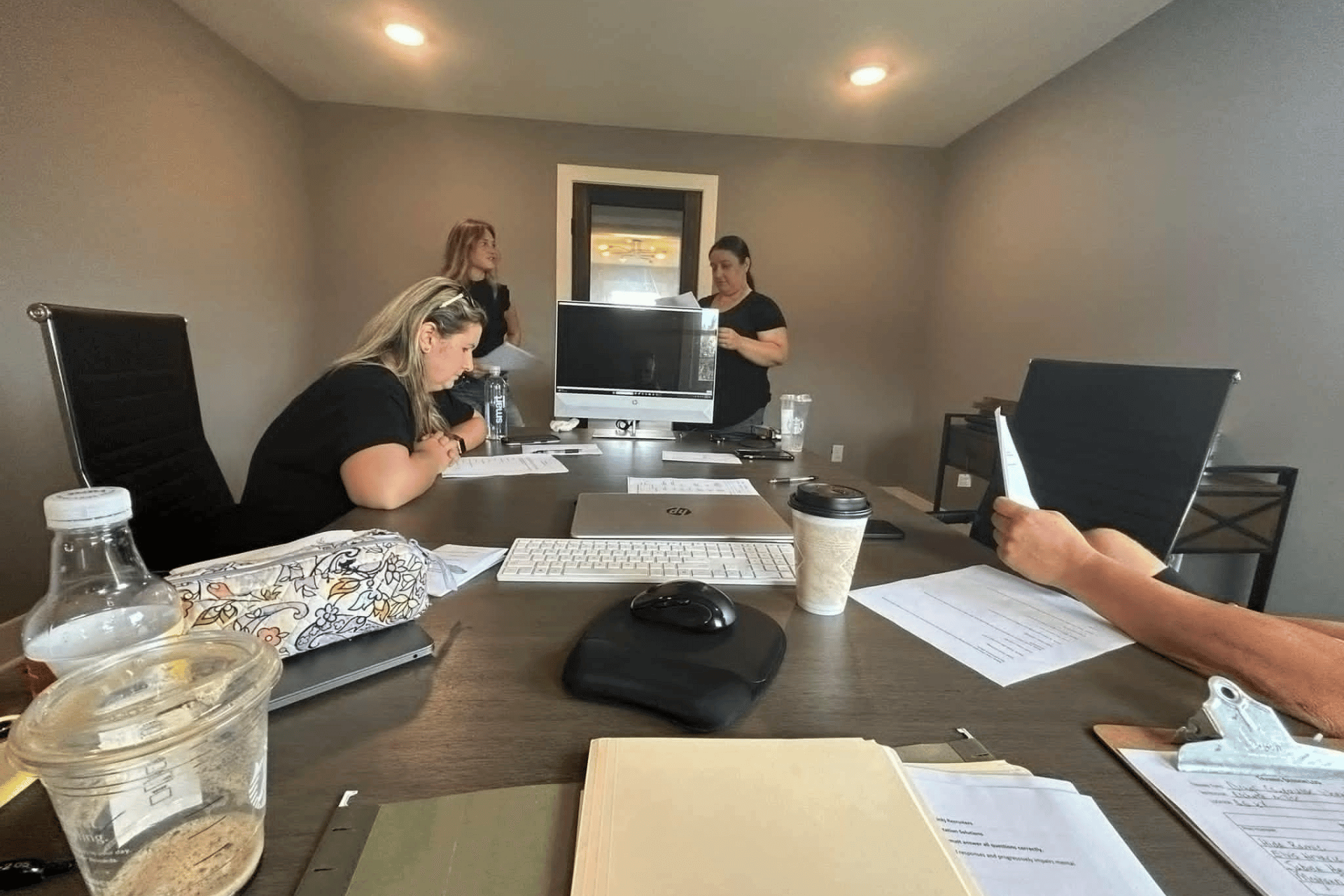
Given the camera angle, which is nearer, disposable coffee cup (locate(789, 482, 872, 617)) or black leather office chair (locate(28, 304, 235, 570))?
disposable coffee cup (locate(789, 482, 872, 617))

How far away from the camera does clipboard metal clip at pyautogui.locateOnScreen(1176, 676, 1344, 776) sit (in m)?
0.43

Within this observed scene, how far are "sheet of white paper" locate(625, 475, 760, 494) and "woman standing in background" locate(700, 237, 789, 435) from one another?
83 centimetres


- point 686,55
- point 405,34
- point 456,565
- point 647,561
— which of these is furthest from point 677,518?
point 405,34

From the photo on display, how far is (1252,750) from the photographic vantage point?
44 centimetres

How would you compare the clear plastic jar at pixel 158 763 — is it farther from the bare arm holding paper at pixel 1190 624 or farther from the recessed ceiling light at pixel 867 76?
the recessed ceiling light at pixel 867 76

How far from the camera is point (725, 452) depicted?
174 cm

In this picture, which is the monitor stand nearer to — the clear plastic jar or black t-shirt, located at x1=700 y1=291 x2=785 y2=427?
black t-shirt, located at x1=700 y1=291 x2=785 y2=427

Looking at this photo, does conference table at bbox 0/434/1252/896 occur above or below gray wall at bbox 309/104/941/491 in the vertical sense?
below

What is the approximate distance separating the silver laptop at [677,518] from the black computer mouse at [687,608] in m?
0.33

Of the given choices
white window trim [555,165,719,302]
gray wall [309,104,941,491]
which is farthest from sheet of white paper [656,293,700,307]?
gray wall [309,104,941,491]

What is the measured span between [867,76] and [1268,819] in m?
3.36

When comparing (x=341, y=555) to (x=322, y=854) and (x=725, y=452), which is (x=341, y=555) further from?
(x=725, y=452)

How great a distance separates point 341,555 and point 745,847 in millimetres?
452

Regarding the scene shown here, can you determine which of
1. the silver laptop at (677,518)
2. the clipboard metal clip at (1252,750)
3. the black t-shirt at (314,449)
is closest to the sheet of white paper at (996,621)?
the clipboard metal clip at (1252,750)
